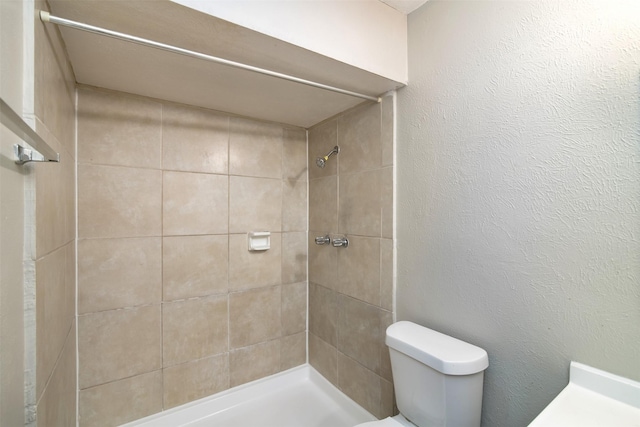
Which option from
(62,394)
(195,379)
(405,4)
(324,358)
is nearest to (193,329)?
(195,379)

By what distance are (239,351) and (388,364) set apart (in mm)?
962

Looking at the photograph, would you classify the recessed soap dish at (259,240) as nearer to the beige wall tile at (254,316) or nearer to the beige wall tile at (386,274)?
the beige wall tile at (254,316)

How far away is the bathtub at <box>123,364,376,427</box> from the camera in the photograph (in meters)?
1.62

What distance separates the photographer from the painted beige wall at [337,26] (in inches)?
38.1

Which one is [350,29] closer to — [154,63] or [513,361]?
[154,63]

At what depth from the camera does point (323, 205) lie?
1932 mm

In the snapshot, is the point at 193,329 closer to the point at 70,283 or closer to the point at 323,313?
the point at 70,283

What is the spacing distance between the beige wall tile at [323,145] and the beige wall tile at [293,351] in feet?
3.88

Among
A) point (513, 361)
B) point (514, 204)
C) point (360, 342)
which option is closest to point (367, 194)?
point (514, 204)

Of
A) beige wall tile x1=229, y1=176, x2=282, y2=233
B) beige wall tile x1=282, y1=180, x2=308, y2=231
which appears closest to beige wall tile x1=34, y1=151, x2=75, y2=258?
beige wall tile x1=229, y1=176, x2=282, y2=233

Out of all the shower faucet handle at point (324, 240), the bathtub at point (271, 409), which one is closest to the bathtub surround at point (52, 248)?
the bathtub at point (271, 409)

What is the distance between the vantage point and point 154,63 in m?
1.20

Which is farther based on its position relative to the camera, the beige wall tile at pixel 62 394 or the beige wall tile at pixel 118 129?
the beige wall tile at pixel 118 129

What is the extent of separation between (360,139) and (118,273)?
150cm
